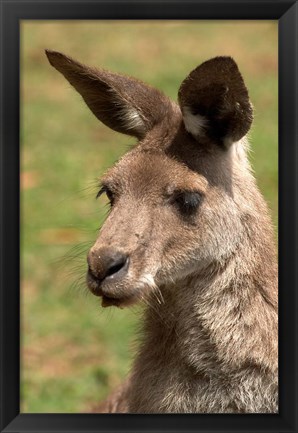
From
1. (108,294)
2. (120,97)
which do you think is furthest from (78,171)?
(108,294)

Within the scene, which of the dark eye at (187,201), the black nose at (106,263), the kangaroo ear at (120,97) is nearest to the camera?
the black nose at (106,263)

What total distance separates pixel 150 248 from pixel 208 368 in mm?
672

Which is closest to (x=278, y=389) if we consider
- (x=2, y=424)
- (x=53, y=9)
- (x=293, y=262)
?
(x=293, y=262)

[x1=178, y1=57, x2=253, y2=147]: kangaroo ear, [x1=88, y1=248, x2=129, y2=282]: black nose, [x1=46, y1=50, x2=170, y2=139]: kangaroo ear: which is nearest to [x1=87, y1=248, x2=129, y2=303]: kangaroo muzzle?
[x1=88, y1=248, x2=129, y2=282]: black nose

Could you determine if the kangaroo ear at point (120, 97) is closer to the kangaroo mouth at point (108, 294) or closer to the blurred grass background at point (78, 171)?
the blurred grass background at point (78, 171)

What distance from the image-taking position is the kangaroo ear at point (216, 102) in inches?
167

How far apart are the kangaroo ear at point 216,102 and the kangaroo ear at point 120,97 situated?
0.92 feet

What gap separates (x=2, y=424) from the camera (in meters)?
4.34

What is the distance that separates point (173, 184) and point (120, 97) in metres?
0.55

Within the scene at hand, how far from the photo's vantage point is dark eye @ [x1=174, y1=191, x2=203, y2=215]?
4.50 metres

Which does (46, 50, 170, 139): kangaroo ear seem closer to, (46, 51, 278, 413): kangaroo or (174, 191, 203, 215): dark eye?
(46, 51, 278, 413): kangaroo

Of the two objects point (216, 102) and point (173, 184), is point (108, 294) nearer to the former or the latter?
point (173, 184)

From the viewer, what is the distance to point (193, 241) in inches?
178

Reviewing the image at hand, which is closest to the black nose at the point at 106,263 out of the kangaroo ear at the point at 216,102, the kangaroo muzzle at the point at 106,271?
the kangaroo muzzle at the point at 106,271
